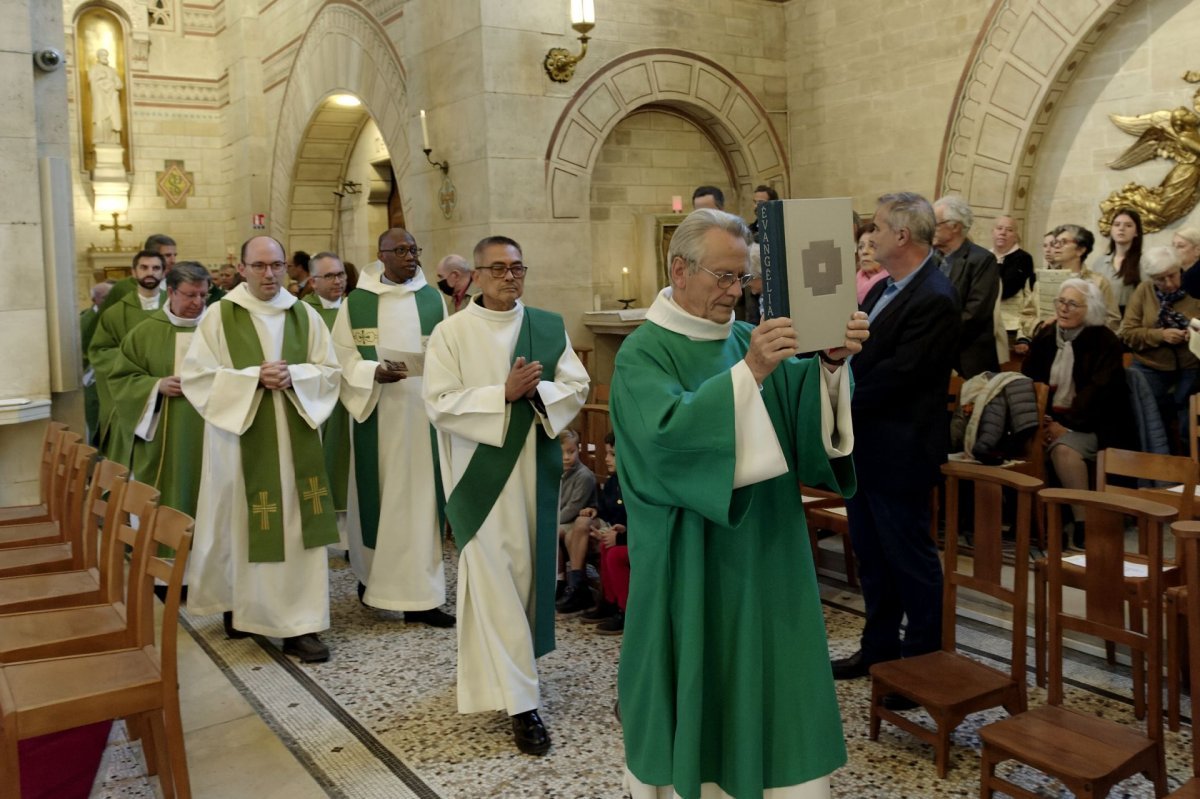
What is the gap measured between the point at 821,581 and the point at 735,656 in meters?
2.78

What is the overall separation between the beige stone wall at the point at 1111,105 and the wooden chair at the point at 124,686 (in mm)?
6590

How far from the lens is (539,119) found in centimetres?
861

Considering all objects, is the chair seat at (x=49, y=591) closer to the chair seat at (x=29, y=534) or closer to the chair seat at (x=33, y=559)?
the chair seat at (x=33, y=559)

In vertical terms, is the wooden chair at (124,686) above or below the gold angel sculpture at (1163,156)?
below

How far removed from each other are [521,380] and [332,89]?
8817mm

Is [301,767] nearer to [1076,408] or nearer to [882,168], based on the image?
[1076,408]

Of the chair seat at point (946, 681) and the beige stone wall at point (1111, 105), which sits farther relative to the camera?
the beige stone wall at point (1111, 105)

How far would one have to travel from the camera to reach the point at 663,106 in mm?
9562

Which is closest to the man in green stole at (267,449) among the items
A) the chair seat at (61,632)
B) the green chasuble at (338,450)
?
the green chasuble at (338,450)

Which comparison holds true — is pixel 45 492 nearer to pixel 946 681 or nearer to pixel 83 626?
pixel 83 626

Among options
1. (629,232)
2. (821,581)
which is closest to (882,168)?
(629,232)

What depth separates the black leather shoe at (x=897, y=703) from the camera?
11.5 ft

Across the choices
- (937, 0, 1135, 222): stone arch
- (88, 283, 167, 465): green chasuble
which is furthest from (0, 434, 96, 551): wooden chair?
(937, 0, 1135, 222): stone arch

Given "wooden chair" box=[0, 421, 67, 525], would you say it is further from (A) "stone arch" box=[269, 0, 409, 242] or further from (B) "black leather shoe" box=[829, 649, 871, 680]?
(A) "stone arch" box=[269, 0, 409, 242]
